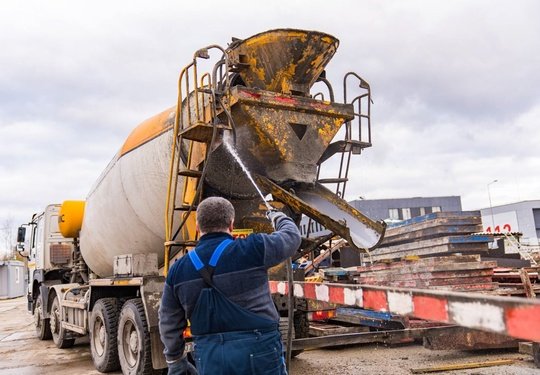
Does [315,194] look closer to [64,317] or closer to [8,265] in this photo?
[64,317]

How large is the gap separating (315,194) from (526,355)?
3.99 m

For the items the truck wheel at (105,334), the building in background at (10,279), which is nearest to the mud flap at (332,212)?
the truck wheel at (105,334)

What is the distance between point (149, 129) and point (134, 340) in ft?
9.03

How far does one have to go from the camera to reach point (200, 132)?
502cm

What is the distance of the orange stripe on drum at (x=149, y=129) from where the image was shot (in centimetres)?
608

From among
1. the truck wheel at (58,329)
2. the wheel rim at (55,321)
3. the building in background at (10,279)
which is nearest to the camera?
the truck wheel at (58,329)

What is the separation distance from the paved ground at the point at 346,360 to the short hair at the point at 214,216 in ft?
14.3

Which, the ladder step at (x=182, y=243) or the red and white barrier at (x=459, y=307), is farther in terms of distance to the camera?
the ladder step at (x=182, y=243)

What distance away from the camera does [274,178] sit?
5.20 m

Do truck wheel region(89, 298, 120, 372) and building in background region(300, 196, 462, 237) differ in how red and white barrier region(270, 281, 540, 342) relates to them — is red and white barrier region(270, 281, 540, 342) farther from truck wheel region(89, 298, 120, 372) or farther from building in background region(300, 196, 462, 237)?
building in background region(300, 196, 462, 237)

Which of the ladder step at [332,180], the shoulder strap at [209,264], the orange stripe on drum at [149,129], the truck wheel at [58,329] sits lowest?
the truck wheel at [58,329]

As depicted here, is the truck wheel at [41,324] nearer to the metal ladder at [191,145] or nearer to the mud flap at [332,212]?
the metal ladder at [191,145]

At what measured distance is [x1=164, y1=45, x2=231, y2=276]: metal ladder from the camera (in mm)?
4930

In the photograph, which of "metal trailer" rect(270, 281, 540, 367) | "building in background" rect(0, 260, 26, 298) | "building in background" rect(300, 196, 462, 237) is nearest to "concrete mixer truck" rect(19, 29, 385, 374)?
"metal trailer" rect(270, 281, 540, 367)
